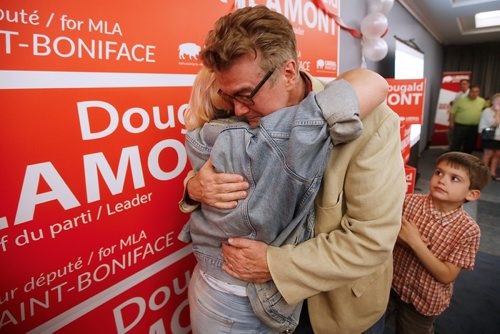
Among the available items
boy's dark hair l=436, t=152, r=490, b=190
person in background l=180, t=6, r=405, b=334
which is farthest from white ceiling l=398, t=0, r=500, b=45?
person in background l=180, t=6, r=405, b=334

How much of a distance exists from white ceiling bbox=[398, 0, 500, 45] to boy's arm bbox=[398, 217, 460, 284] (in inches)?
182

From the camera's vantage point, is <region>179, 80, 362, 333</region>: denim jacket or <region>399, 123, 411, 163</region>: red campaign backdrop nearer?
<region>179, 80, 362, 333</region>: denim jacket

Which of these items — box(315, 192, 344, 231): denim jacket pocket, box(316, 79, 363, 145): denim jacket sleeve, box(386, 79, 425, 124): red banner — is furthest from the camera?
box(386, 79, 425, 124): red banner

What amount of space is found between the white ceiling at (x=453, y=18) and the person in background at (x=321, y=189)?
4948mm

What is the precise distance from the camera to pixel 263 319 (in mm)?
826

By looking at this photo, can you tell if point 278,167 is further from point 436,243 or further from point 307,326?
point 436,243

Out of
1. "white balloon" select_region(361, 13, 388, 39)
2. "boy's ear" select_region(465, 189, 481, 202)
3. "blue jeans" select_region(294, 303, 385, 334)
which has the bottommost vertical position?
"blue jeans" select_region(294, 303, 385, 334)

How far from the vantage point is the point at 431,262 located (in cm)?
124

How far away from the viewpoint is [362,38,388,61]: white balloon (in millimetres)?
→ 3230

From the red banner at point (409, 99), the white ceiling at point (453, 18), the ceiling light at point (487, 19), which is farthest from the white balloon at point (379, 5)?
the ceiling light at point (487, 19)

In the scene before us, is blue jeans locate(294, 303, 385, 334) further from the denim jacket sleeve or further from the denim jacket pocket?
the denim jacket sleeve

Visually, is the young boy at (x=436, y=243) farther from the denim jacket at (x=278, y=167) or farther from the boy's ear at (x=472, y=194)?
the denim jacket at (x=278, y=167)

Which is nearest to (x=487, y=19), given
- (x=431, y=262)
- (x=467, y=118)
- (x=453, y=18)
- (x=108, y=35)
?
(x=453, y=18)

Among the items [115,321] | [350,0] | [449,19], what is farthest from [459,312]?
[449,19]
